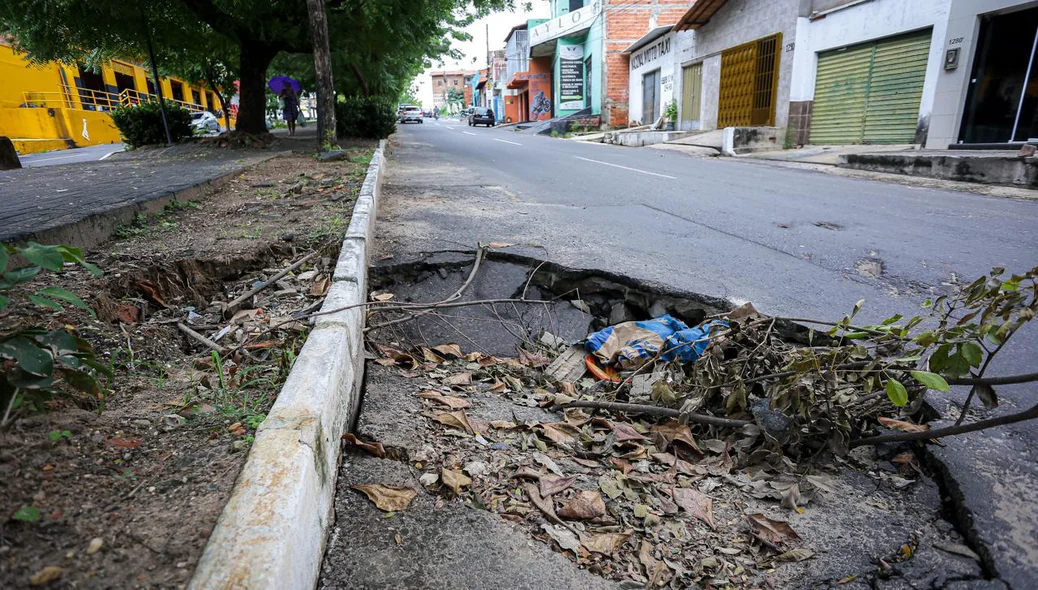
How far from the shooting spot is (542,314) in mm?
3365

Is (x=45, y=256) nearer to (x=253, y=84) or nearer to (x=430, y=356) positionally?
(x=430, y=356)

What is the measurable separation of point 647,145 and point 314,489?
20431 mm

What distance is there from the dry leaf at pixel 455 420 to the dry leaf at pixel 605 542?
0.61 m

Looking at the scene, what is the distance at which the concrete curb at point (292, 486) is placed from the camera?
99 centimetres

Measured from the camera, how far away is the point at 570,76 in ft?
113

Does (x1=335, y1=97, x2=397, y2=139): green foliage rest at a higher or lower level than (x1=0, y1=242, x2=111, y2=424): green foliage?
higher

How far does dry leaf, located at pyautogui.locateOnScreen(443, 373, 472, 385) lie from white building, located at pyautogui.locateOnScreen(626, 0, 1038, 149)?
13042 mm

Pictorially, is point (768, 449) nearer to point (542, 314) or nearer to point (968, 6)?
point (542, 314)

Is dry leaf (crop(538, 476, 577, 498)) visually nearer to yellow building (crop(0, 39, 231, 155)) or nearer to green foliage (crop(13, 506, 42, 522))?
green foliage (crop(13, 506, 42, 522))

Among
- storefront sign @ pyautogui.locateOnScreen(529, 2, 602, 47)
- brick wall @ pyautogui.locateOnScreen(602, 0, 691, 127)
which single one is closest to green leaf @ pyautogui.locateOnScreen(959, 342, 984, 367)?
brick wall @ pyautogui.locateOnScreen(602, 0, 691, 127)

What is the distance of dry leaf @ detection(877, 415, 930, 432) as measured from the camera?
80.4 inches

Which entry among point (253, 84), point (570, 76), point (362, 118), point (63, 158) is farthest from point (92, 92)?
point (570, 76)

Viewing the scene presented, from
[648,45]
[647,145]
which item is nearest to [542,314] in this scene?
[647,145]

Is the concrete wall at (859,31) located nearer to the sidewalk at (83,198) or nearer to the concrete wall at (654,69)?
the concrete wall at (654,69)
